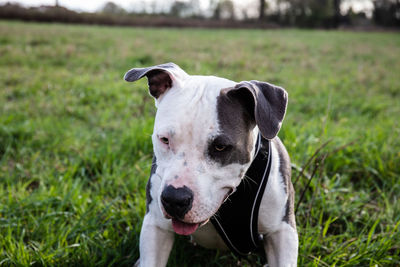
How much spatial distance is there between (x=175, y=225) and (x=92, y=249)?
0.80 m

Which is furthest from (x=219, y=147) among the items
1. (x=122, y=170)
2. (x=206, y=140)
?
(x=122, y=170)

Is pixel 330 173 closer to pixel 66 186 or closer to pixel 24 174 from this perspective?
pixel 66 186

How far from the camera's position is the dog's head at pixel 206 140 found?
1.60 meters

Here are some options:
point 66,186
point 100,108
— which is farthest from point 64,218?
point 100,108

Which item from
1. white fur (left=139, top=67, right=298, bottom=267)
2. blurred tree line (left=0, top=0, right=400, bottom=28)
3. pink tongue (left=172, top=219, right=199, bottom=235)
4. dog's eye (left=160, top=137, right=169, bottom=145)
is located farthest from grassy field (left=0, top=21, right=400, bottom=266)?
blurred tree line (left=0, top=0, right=400, bottom=28)

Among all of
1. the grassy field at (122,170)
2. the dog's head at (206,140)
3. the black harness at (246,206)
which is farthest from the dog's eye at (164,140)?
the grassy field at (122,170)

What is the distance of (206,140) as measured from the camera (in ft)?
5.40

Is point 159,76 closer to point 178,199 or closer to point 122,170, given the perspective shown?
point 178,199

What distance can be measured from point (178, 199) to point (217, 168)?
25 cm

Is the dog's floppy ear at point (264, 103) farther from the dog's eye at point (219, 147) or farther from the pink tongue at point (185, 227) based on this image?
the pink tongue at point (185, 227)

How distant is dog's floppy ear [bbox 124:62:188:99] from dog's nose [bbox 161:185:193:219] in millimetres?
650

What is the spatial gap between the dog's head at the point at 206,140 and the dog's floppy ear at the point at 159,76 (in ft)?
0.49

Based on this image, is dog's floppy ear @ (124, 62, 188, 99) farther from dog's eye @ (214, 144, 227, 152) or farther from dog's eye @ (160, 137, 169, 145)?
dog's eye @ (214, 144, 227, 152)

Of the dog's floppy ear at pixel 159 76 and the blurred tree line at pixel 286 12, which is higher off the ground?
the blurred tree line at pixel 286 12
